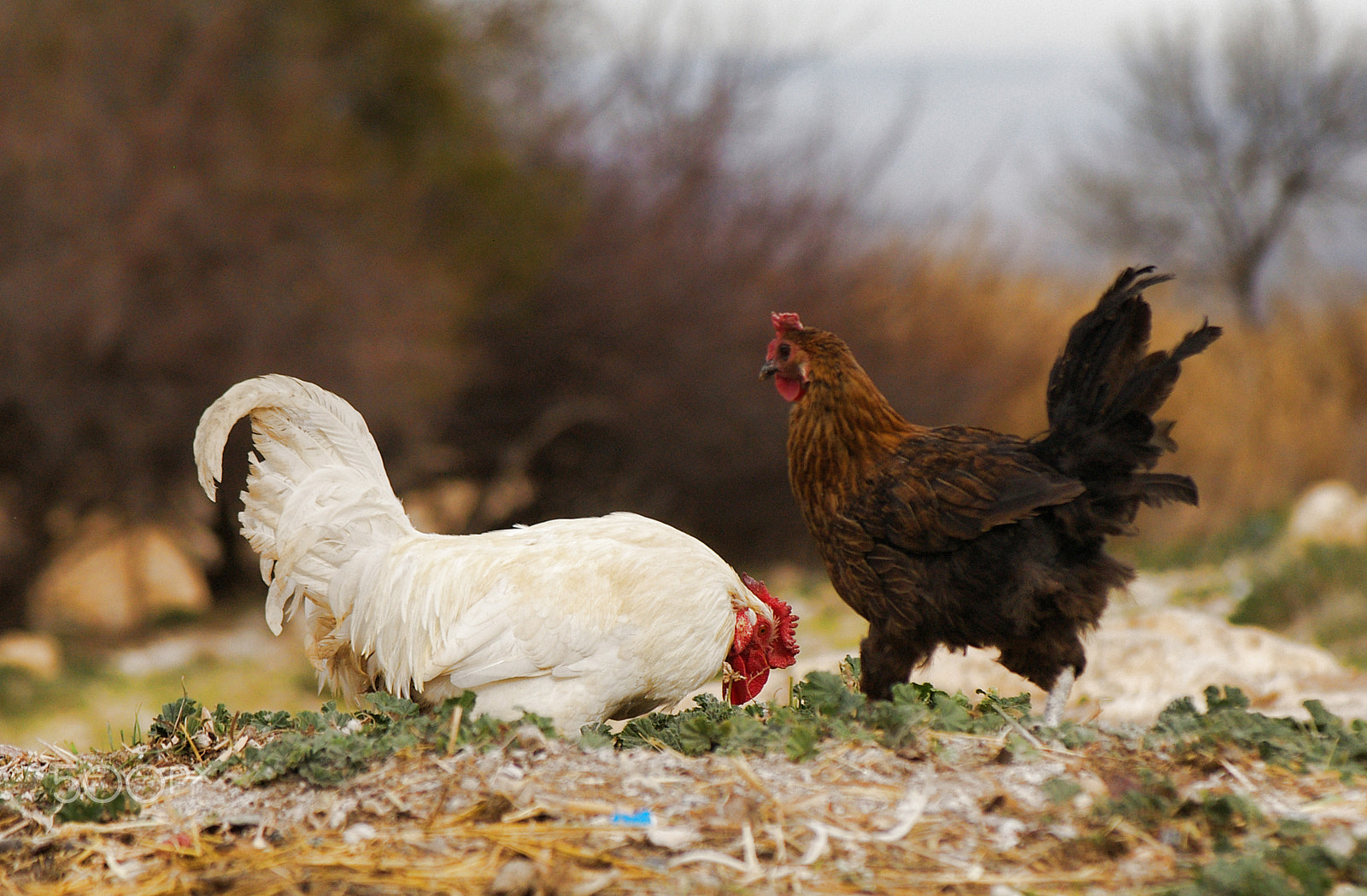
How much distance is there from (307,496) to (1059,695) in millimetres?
2586

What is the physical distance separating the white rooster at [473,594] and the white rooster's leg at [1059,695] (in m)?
0.88

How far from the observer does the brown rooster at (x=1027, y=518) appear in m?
3.91

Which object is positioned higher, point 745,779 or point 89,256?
point 89,256

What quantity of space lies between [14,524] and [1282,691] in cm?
1036

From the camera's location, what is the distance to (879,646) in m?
4.08

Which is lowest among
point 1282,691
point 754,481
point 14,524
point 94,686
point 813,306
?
point 1282,691

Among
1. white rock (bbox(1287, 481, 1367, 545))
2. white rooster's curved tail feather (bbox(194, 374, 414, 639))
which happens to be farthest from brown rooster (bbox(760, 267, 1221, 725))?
white rock (bbox(1287, 481, 1367, 545))

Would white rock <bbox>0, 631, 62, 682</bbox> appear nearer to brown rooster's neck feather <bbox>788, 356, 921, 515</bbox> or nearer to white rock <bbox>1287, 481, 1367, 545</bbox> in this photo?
brown rooster's neck feather <bbox>788, 356, 921, 515</bbox>

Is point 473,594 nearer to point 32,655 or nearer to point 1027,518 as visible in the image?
point 1027,518

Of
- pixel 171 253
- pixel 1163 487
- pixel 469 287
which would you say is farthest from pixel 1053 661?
pixel 469 287

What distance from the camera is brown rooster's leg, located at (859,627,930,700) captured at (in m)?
4.07

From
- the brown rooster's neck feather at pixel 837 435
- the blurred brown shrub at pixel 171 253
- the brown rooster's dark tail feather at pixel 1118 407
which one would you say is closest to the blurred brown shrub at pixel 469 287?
A: the blurred brown shrub at pixel 171 253

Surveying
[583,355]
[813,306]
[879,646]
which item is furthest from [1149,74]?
[879,646]

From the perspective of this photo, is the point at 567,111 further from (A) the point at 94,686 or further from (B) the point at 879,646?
(B) the point at 879,646
